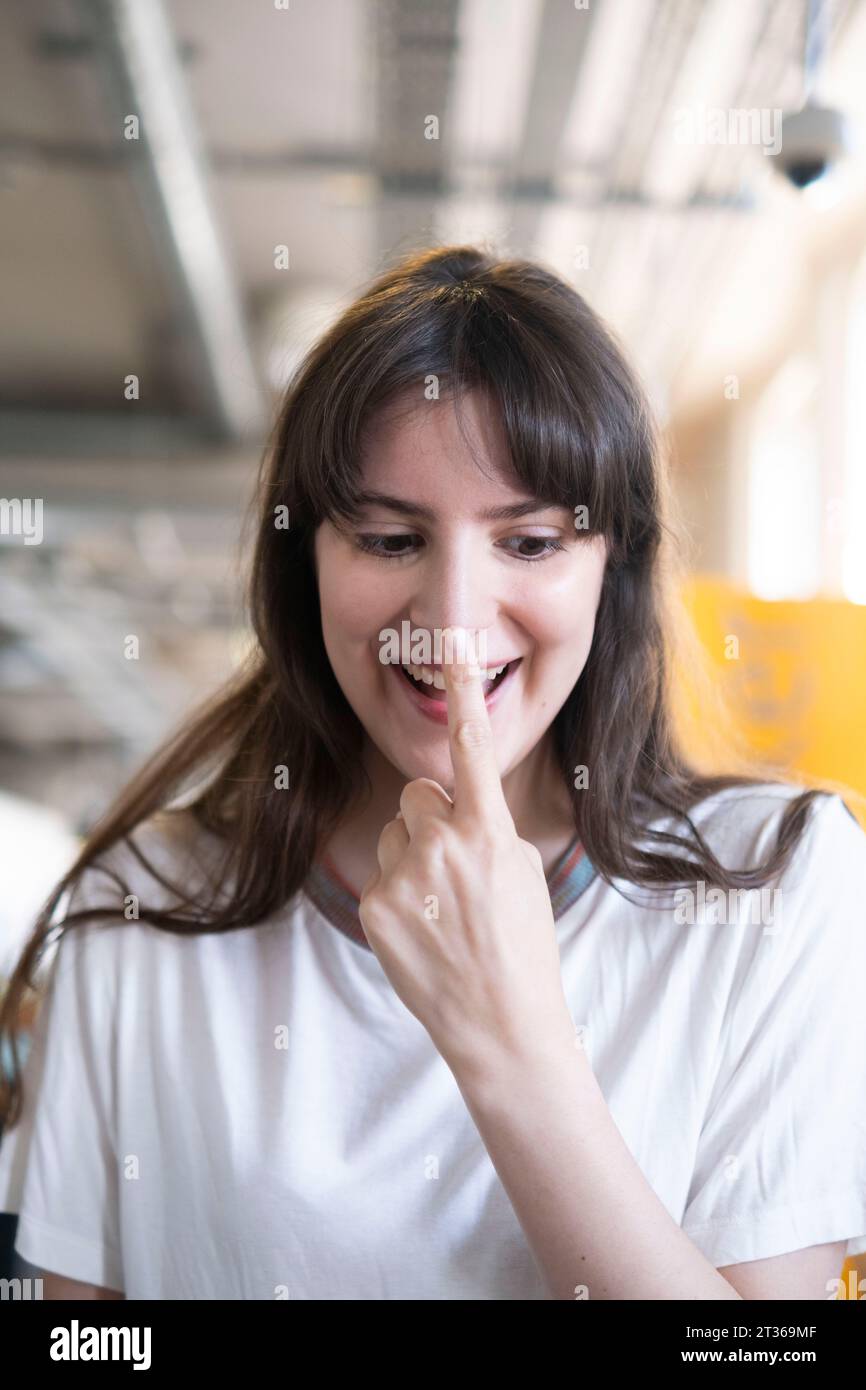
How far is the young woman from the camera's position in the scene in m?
0.82

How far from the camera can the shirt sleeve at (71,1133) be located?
994 millimetres

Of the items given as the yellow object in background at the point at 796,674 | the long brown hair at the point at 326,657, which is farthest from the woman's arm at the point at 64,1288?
the yellow object in background at the point at 796,674

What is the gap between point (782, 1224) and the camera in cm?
87

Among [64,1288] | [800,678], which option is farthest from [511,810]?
[800,678]

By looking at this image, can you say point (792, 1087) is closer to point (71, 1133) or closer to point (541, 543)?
point (541, 543)

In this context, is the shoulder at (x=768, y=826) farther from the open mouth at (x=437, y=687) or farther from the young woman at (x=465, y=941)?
the open mouth at (x=437, y=687)

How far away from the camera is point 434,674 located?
3.01 feet

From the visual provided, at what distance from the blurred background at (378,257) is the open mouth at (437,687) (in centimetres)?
29

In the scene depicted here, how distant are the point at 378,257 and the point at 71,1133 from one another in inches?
31.3

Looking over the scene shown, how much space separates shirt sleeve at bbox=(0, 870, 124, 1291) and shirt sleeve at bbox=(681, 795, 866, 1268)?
0.44 metres

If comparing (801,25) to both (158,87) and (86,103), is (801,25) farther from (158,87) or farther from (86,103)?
(86,103)

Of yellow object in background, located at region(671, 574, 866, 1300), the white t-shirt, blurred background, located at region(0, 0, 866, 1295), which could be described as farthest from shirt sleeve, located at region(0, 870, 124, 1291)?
yellow object in background, located at region(671, 574, 866, 1300)

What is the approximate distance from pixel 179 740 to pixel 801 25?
199 centimetres

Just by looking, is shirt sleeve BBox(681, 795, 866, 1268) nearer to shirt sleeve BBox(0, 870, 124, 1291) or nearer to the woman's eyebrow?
the woman's eyebrow
